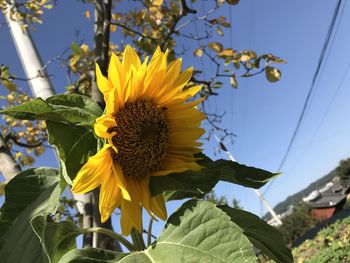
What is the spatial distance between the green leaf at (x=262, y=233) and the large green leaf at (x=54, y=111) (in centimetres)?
42

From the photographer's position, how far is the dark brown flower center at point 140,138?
1011mm

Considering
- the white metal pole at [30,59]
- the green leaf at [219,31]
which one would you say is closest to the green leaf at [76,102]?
the white metal pole at [30,59]

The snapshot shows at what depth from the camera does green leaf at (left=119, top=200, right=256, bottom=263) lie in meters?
0.77

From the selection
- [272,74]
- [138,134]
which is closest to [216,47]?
[272,74]

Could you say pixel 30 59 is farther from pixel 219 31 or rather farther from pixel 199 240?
pixel 199 240

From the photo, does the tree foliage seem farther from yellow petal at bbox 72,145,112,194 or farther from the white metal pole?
the white metal pole

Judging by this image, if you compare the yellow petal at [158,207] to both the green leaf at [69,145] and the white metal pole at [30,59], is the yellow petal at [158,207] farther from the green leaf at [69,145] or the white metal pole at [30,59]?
the white metal pole at [30,59]

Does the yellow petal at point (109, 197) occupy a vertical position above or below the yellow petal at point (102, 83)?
below

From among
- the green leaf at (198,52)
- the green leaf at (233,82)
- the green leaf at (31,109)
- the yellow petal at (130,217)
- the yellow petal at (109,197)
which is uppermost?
the green leaf at (31,109)

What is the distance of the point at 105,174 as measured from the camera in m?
0.94

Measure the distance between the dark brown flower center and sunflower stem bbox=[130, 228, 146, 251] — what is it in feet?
0.46

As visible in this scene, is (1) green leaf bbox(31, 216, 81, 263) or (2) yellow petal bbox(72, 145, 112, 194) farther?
(1) green leaf bbox(31, 216, 81, 263)

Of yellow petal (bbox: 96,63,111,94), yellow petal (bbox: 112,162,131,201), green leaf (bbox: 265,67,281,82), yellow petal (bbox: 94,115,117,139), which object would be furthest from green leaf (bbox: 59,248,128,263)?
green leaf (bbox: 265,67,281,82)

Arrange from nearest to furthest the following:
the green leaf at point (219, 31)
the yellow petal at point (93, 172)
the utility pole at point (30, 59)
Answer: the yellow petal at point (93, 172), the utility pole at point (30, 59), the green leaf at point (219, 31)
